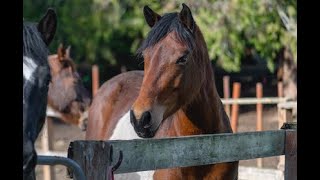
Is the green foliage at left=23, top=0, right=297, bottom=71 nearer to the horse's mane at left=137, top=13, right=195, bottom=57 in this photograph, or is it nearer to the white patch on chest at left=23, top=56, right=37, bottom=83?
the horse's mane at left=137, top=13, right=195, bottom=57

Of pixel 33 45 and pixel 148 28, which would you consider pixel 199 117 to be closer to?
pixel 33 45

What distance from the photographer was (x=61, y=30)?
50.6 feet

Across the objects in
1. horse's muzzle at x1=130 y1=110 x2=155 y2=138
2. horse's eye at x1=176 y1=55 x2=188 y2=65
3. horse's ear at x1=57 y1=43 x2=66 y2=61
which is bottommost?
horse's muzzle at x1=130 y1=110 x2=155 y2=138

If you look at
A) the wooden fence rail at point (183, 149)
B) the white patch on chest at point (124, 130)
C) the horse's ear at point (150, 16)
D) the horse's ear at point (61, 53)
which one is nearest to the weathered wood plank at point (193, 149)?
the wooden fence rail at point (183, 149)

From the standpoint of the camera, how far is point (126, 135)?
14.7ft

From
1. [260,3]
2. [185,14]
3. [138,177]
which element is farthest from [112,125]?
[260,3]

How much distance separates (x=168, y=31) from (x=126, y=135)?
115 cm

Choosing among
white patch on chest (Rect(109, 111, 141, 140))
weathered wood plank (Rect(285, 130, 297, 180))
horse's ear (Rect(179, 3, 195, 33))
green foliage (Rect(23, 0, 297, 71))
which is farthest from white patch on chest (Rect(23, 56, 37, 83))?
green foliage (Rect(23, 0, 297, 71))

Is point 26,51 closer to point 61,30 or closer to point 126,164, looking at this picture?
point 126,164

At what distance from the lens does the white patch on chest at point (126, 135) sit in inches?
154

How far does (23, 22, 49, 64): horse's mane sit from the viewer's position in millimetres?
2431

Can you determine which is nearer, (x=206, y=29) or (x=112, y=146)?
(x=112, y=146)

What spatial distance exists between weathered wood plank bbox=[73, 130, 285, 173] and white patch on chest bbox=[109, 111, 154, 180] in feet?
2.74
